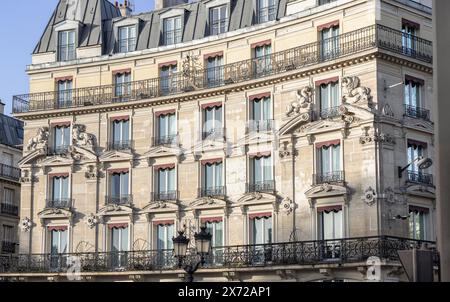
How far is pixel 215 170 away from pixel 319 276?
8045mm

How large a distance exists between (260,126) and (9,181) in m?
20.5

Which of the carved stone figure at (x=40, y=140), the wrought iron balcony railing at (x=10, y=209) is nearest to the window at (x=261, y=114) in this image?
the carved stone figure at (x=40, y=140)

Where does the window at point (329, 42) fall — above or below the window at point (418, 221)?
above

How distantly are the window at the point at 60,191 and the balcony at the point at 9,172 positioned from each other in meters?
9.91

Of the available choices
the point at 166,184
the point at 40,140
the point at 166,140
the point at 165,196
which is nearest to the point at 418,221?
the point at 165,196

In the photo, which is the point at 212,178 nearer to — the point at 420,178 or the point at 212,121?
the point at 212,121

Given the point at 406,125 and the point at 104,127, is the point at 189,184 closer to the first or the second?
the point at 104,127

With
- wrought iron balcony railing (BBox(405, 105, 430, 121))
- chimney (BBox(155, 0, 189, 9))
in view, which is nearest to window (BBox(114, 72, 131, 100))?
chimney (BBox(155, 0, 189, 9))

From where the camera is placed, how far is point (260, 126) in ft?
120

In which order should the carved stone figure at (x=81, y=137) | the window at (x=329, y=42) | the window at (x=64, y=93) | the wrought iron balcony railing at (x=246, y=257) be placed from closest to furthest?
the wrought iron balcony railing at (x=246, y=257)
the window at (x=329, y=42)
the carved stone figure at (x=81, y=137)
the window at (x=64, y=93)

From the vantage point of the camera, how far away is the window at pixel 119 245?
37812 millimetres

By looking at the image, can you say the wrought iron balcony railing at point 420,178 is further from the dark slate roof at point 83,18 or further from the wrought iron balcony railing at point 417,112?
the dark slate roof at point 83,18

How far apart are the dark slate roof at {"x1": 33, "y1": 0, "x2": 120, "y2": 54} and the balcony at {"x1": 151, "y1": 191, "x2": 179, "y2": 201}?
29.7 feet
